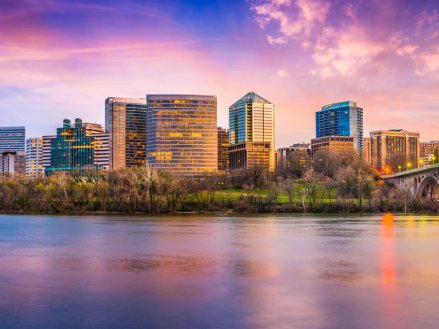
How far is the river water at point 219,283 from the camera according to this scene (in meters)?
20.7

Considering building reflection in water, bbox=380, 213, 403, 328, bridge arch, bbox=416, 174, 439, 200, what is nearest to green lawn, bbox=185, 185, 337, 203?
bridge arch, bbox=416, 174, 439, 200

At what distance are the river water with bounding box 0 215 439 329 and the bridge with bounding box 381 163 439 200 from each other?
68.4 m

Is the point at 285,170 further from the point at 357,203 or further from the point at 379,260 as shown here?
the point at 379,260

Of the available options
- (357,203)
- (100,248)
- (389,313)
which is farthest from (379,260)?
(357,203)

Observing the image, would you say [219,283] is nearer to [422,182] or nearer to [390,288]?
[390,288]

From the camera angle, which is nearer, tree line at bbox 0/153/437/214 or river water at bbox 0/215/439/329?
Answer: river water at bbox 0/215/439/329

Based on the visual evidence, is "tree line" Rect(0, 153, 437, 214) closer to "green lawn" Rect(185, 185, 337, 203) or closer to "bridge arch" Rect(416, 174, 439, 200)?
"green lawn" Rect(185, 185, 337, 203)

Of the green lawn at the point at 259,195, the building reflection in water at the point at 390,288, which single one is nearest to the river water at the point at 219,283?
the building reflection in water at the point at 390,288

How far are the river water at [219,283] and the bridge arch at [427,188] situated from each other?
2897 inches

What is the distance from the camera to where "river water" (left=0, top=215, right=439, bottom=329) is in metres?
20.7

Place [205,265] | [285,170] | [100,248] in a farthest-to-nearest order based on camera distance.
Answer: [285,170]
[100,248]
[205,265]

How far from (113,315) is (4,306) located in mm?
4894

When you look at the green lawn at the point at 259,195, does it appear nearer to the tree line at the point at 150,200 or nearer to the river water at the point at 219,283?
the tree line at the point at 150,200

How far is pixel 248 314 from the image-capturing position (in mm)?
21281
